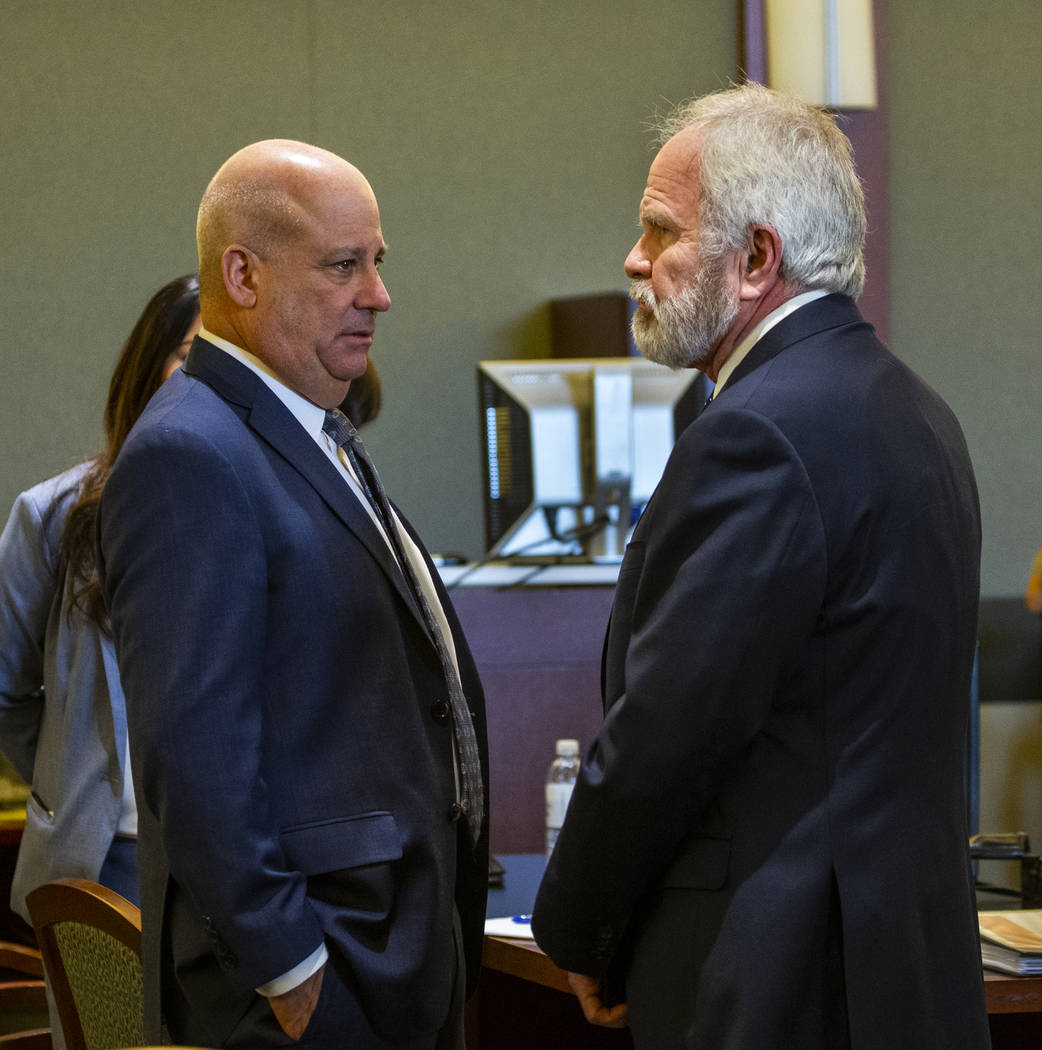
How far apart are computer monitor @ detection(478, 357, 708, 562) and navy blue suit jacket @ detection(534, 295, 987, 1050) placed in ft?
5.77

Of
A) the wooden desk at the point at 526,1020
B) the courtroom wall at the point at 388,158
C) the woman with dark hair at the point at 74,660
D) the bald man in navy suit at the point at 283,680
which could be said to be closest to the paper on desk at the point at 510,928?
the wooden desk at the point at 526,1020

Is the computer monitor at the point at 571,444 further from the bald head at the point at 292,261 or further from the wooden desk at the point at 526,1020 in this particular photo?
the bald head at the point at 292,261

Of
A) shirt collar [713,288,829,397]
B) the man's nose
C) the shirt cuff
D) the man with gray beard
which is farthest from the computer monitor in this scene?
the shirt cuff

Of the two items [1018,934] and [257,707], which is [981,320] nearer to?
[1018,934]

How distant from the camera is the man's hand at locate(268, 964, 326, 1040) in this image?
1.38 m

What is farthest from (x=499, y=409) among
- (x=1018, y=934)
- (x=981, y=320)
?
(x=981, y=320)

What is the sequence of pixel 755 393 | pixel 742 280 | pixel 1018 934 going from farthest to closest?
pixel 1018 934
pixel 742 280
pixel 755 393

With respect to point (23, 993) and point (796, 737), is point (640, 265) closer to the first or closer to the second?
point (796, 737)

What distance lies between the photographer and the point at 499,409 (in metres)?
3.18

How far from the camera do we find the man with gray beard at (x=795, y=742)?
1.30m

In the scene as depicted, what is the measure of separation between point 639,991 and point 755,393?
0.62m

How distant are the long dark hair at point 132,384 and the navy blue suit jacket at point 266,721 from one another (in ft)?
2.10

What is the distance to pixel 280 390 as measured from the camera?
1563mm

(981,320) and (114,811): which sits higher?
(981,320)
